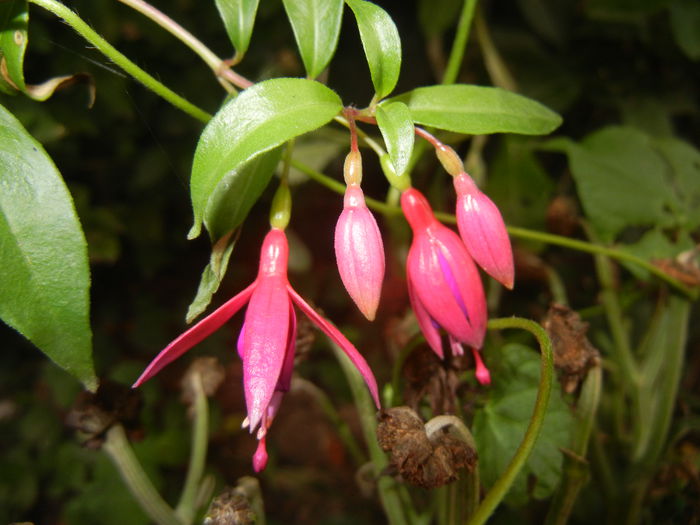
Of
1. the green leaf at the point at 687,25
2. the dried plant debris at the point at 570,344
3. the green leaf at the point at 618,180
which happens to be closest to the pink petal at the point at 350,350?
the dried plant debris at the point at 570,344

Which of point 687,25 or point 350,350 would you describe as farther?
point 687,25

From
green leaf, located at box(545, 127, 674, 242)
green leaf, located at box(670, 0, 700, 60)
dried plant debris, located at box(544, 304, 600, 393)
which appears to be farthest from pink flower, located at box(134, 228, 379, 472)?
green leaf, located at box(670, 0, 700, 60)

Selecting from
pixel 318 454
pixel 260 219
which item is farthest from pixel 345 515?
pixel 260 219

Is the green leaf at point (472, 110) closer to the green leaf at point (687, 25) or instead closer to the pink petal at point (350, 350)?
the pink petal at point (350, 350)

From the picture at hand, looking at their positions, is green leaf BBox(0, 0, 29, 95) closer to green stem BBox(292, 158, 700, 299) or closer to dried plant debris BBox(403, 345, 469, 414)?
green stem BBox(292, 158, 700, 299)

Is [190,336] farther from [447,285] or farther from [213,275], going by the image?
[447,285]

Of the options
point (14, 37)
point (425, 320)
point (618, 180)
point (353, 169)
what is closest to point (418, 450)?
point (425, 320)
